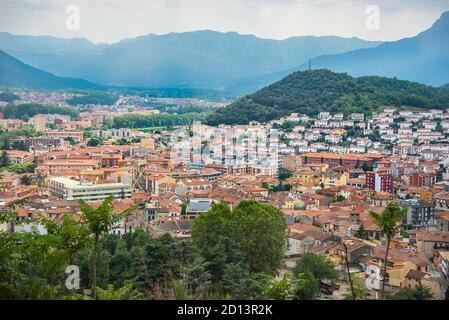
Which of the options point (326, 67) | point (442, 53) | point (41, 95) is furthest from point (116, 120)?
point (442, 53)

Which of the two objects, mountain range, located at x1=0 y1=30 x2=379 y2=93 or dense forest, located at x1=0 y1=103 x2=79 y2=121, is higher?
mountain range, located at x1=0 y1=30 x2=379 y2=93

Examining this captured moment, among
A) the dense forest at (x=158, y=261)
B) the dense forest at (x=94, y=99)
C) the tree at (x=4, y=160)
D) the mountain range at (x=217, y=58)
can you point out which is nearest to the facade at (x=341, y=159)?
the mountain range at (x=217, y=58)

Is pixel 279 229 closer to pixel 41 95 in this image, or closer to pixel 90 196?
pixel 90 196

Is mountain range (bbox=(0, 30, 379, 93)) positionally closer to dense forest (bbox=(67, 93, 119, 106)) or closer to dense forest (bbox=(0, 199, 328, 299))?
dense forest (bbox=(67, 93, 119, 106))

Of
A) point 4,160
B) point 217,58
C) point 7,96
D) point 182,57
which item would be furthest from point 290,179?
point 7,96

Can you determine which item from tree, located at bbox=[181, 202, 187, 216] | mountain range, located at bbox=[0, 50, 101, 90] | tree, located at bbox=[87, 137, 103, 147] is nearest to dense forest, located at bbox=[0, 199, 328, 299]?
tree, located at bbox=[181, 202, 187, 216]

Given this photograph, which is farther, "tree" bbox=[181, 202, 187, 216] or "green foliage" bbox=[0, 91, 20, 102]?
"green foliage" bbox=[0, 91, 20, 102]

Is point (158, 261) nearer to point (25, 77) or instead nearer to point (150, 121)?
A: point (25, 77)
